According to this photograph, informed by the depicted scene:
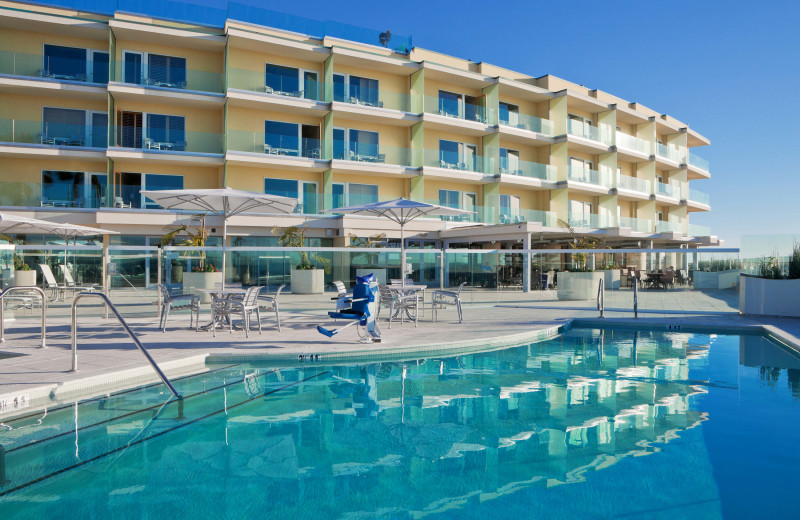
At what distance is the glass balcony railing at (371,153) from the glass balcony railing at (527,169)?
5983mm

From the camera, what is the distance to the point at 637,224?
32750mm

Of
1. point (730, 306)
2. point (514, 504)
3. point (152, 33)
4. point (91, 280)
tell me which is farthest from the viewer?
point (152, 33)

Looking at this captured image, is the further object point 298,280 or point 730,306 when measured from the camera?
point 730,306

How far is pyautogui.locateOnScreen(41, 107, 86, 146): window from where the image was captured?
20875 mm

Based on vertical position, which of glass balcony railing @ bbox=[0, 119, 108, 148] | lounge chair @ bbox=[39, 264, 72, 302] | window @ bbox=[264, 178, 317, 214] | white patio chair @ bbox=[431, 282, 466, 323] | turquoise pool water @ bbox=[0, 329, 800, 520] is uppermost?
glass balcony railing @ bbox=[0, 119, 108, 148]

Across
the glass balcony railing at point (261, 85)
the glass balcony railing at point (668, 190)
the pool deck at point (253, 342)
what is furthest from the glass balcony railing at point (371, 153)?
the glass balcony railing at point (668, 190)

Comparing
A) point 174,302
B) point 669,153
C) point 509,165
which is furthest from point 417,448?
point 669,153

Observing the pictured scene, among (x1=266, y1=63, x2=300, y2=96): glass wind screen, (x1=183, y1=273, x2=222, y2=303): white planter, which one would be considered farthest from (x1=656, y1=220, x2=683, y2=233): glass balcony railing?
(x1=183, y1=273, x2=222, y2=303): white planter

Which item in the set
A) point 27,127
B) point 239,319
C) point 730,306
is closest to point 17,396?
point 239,319

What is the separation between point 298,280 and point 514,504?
30.6 ft

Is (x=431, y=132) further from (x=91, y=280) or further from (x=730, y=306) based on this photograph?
(x=91, y=280)

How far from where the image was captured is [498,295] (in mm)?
14688

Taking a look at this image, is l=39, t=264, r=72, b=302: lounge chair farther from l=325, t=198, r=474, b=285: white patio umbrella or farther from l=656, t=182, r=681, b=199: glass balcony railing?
l=656, t=182, r=681, b=199: glass balcony railing

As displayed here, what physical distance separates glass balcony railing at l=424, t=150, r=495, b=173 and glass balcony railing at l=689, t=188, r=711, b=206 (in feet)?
72.4
